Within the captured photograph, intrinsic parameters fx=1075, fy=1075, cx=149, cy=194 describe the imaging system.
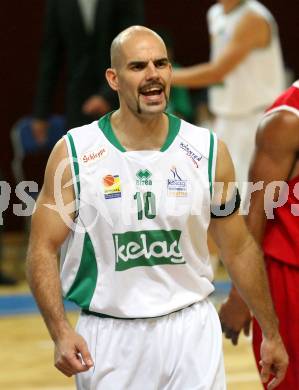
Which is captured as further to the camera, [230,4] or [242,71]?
[242,71]

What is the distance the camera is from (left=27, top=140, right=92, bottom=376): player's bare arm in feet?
11.1

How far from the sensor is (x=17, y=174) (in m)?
10.2

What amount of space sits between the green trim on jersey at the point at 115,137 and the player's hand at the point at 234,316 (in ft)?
2.38

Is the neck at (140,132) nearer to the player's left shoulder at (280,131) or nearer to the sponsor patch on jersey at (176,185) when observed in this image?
the sponsor patch on jersey at (176,185)

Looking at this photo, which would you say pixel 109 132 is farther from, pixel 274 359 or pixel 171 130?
pixel 274 359

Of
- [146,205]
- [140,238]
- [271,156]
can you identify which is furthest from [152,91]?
[271,156]

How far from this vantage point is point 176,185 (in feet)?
11.9

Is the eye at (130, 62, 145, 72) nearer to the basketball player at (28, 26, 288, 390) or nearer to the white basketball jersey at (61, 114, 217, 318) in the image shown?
the basketball player at (28, 26, 288, 390)

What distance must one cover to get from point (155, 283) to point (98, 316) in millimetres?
240

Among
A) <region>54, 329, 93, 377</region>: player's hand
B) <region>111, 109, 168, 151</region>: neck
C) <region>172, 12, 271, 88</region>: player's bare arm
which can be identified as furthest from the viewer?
<region>172, 12, 271, 88</region>: player's bare arm

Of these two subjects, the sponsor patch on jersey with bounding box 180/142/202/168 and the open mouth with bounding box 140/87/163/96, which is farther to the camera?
the sponsor patch on jersey with bounding box 180/142/202/168

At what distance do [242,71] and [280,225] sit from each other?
142 inches

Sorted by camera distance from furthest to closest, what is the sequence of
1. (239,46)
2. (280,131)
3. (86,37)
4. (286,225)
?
1. (239,46)
2. (86,37)
3. (286,225)
4. (280,131)

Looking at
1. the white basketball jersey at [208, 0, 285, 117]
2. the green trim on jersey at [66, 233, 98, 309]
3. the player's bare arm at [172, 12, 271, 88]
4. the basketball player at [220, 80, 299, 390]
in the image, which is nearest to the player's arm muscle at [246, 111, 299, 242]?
the basketball player at [220, 80, 299, 390]
